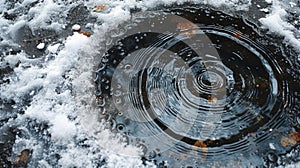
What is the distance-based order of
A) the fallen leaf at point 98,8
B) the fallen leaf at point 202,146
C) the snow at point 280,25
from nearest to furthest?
1. the fallen leaf at point 202,146
2. the snow at point 280,25
3. the fallen leaf at point 98,8

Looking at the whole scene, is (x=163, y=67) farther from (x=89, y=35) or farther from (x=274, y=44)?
(x=274, y=44)

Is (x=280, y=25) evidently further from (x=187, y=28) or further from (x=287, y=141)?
(x=287, y=141)

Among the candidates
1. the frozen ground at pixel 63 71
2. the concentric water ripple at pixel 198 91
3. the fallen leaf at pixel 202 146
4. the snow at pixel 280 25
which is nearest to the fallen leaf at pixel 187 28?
the concentric water ripple at pixel 198 91

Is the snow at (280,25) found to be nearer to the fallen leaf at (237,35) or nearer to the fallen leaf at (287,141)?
the fallen leaf at (237,35)

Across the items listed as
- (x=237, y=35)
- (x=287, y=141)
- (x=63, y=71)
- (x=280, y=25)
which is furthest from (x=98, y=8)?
(x=287, y=141)

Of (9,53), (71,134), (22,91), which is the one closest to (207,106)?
(71,134)

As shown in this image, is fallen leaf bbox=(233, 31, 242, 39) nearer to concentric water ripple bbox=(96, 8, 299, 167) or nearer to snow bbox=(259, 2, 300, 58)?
concentric water ripple bbox=(96, 8, 299, 167)

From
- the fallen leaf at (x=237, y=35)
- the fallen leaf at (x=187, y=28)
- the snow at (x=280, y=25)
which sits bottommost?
the fallen leaf at (x=187, y=28)
